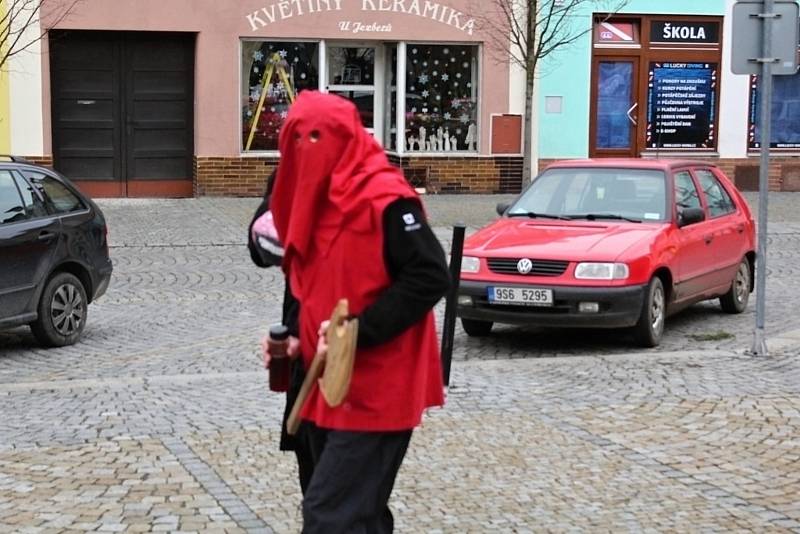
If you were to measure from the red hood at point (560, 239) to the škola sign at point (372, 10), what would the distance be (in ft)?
41.6

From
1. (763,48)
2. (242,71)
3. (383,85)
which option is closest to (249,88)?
(242,71)

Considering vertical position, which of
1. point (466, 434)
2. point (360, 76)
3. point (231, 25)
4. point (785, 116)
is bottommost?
point (466, 434)

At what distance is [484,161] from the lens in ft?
79.5

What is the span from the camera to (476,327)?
1116 cm

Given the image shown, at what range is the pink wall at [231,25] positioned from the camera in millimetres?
22344

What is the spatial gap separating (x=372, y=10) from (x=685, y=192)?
12609 mm

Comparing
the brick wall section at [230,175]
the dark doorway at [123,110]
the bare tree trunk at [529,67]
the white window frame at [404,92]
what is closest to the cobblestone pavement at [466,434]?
the bare tree trunk at [529,67]

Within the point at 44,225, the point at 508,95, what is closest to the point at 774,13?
the point at 44,225

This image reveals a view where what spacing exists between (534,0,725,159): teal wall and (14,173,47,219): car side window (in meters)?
14.9

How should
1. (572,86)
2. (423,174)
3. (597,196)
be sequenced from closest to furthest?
(597,196), (423,174), (572,86)

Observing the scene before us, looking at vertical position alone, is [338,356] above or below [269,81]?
below

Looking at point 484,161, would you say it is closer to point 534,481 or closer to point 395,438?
point 534,481

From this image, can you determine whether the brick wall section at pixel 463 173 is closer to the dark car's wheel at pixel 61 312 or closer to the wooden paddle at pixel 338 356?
the dark car's wheel at pixel 61 312

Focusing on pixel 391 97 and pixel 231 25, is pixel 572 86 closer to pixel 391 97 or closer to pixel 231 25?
pixel 391 97
